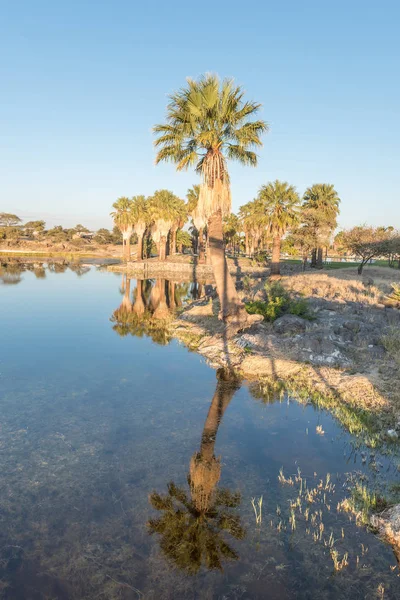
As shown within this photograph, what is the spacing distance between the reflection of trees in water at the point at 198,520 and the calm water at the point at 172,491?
0.08 feet

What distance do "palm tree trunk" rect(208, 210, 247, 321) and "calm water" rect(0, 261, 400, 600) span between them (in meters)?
5.65

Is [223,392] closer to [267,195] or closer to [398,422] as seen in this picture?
[398,422]

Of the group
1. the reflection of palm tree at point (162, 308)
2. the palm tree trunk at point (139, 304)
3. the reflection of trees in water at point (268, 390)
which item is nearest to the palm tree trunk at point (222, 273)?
Result: the reflection of trees in water at point (268, 390)

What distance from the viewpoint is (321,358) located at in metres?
14.6

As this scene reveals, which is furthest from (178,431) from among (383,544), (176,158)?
(176,158)

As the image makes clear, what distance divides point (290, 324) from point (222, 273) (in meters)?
4.49

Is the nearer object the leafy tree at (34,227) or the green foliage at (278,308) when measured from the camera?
the green foliage at (278,308)

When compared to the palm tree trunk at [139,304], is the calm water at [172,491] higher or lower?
lower

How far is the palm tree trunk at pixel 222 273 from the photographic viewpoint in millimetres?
19656

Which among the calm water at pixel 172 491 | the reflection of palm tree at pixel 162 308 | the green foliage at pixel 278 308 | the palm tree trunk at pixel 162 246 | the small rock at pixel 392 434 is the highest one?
the palm tree trunk at pixel 162 246

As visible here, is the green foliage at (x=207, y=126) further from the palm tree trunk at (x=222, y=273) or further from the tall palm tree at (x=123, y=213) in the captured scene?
the tall palm tree at (x=123, y=213)

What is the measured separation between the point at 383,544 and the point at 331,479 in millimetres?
1779

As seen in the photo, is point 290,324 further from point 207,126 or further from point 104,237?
point 104,237

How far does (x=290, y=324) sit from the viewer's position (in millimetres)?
17859
